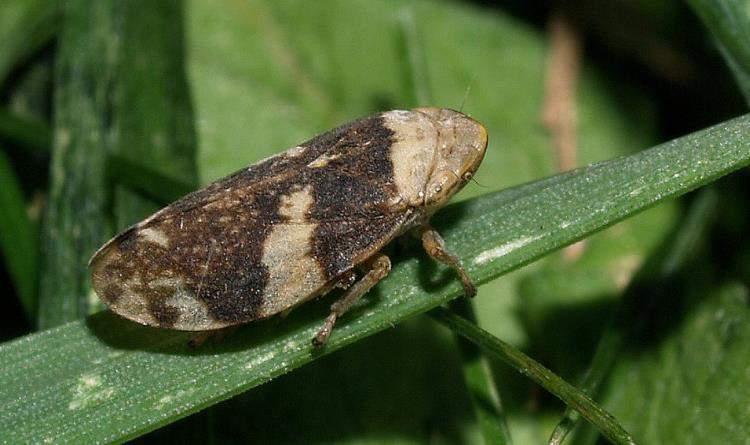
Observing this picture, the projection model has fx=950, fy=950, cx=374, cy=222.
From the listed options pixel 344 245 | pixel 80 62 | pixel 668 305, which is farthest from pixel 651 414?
pixel 80 62

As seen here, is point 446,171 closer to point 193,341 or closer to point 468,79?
point 193,341

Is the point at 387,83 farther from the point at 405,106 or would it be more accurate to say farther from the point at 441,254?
the point at 441,254

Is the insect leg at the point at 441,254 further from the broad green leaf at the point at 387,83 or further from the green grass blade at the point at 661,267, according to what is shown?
the broad green leaf at the point at 387,83

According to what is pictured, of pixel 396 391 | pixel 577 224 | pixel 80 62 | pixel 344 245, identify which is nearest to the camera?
pixel 577 224

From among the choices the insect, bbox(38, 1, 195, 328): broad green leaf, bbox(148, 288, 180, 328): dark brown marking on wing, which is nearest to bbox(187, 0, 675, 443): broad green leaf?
bbox(38, 1, 195, 328): broad green leaf

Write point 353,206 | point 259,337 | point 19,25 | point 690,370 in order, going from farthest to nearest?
point 19,25 → point 690,370 → point 353,206 → point 259,337

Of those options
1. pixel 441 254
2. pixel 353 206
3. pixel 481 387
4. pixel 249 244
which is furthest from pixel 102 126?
pixel 481 387
